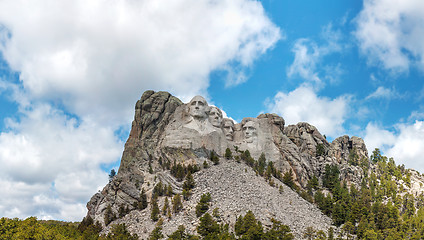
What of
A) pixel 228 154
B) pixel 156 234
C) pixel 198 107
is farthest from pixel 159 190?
Answer: pixel 198 107

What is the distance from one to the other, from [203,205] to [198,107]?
73.7ft

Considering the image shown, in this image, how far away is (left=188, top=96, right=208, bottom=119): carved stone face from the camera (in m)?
78.1

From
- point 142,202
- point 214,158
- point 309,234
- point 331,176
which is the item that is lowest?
point 309,234

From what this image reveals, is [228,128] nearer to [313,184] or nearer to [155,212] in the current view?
[313,184]

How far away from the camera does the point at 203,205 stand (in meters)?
60.7

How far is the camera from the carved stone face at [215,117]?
8062 centimetres

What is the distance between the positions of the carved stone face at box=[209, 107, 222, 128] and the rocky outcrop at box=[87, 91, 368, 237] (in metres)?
0.18

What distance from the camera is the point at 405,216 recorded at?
76750 mm

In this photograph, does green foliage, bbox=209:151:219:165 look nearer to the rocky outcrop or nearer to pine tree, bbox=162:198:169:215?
the rocky outcrop

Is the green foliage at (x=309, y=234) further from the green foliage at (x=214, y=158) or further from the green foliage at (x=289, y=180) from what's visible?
the green foliage at (x=214, y=158)

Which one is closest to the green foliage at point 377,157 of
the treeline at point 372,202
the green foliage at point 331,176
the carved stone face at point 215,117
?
the treeline at point 372,202

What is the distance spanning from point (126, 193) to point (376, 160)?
204 feet

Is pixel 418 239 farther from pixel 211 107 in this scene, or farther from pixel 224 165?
pixel 211 107

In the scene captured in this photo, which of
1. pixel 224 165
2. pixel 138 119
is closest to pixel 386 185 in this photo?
pixel 224 165
